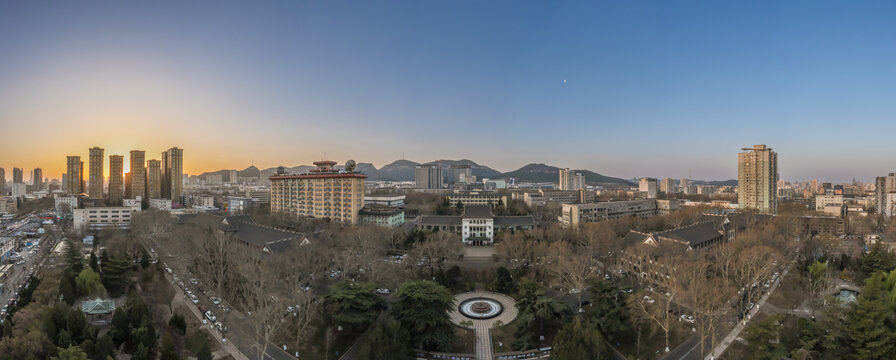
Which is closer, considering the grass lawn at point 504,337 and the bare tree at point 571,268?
the grass lawn at point 504,337

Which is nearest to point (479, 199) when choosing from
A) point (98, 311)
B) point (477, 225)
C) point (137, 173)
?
point (477, 225)

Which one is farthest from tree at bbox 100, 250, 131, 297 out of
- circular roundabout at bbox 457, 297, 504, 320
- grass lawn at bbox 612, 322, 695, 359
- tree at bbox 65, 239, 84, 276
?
grass lawn at bbox 612, 322, 695, 359

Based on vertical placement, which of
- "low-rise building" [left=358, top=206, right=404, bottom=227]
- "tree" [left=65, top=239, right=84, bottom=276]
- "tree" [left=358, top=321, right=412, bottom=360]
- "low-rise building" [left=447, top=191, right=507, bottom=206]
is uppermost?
"low-rise building" [left=447, top=191, right=507, bottom=206]

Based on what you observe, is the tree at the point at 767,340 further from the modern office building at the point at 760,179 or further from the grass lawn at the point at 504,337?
the modern office building at the point at 760,179

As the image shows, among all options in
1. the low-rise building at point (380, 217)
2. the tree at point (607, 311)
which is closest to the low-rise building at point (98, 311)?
the tree at point (607, 311)

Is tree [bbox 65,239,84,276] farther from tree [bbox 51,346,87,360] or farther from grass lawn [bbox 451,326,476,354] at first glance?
grass lawn [bbox 451,326,476,354]
